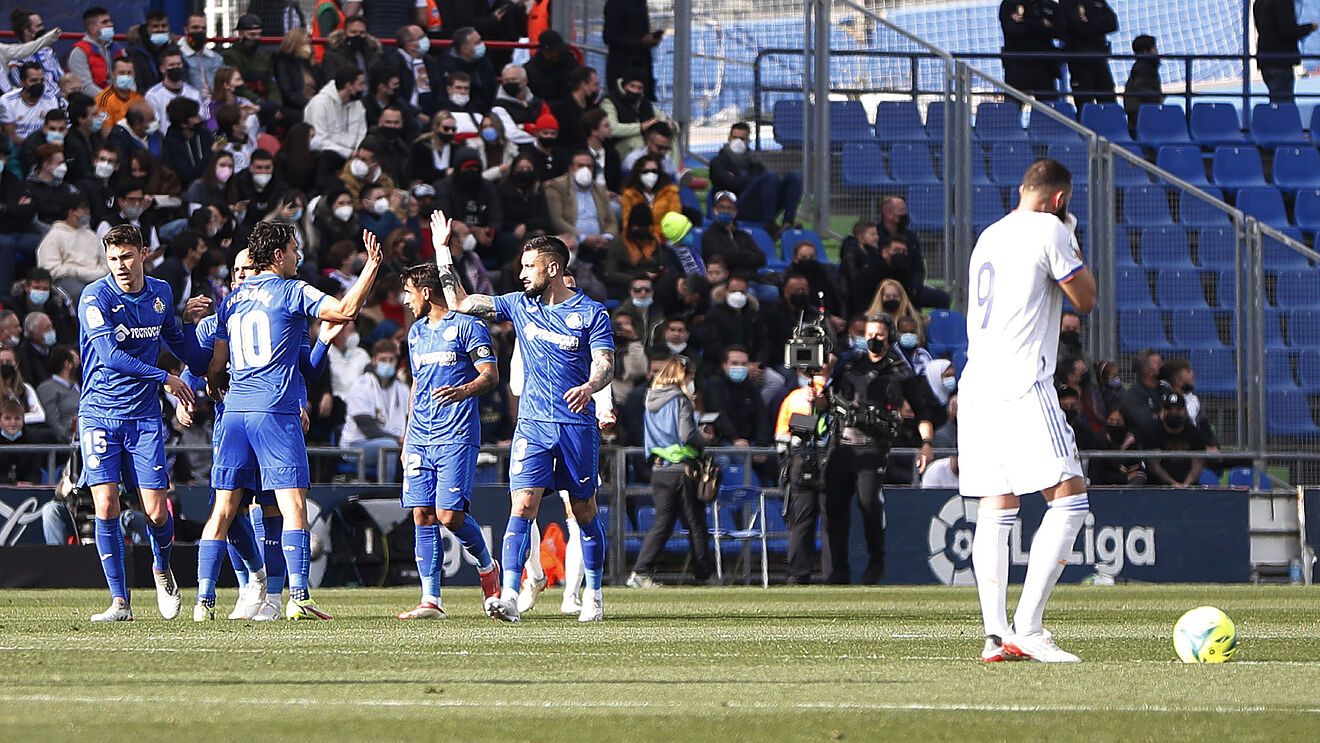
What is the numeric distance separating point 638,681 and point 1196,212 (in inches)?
693

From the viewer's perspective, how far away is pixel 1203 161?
2738 centimetres

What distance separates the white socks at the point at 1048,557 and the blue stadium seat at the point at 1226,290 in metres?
15.0

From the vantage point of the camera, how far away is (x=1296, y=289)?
22.7m

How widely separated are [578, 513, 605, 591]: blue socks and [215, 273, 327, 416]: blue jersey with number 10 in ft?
6.09

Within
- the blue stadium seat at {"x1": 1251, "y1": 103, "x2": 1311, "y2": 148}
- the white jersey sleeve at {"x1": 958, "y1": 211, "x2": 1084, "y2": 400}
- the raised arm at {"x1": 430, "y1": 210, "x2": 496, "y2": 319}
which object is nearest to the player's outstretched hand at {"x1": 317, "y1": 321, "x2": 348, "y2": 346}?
the raised arm at {"x1": 430, "y1": 210, "x2": 496, "y2": 319}

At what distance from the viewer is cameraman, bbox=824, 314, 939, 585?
61.0 feet

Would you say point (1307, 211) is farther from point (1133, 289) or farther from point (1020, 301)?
point (1020, 301)

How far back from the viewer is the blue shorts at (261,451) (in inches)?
451

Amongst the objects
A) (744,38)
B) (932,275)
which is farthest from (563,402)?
(744,38)

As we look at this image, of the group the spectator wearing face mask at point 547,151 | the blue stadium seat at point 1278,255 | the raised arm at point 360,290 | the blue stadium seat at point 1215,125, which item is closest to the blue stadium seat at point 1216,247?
the blue stadium seat at point 1278,255

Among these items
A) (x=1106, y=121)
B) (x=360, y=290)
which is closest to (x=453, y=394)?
(x=360, y=290)

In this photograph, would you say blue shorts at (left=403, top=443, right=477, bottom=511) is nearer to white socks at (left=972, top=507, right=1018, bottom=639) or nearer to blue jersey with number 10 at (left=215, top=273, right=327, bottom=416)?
blue jersey with number 10 at (left=215, top=273, right=327, bottom=416)

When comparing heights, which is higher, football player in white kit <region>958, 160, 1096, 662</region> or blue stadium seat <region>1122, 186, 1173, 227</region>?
blue stadium seat <region>1122, 186, 1173, 227</region>

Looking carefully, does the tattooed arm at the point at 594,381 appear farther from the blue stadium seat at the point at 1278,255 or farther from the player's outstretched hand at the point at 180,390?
the blue stadium seat at the point at 1278,255
